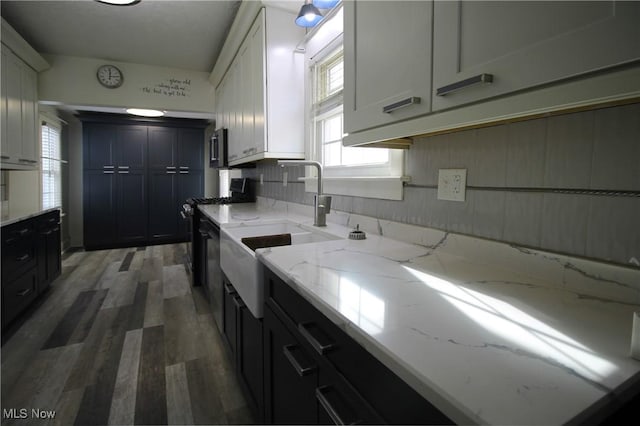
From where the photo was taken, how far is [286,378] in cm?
104

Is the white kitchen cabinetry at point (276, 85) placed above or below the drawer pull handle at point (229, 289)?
above

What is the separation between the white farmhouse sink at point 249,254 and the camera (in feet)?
4.12

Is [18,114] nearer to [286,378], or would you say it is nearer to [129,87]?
[129,87]

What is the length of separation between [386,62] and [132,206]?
5581 millimetres

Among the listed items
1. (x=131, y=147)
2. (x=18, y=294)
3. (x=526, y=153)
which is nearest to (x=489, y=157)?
(x=526, y=153)

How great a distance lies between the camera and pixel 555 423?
365 mm

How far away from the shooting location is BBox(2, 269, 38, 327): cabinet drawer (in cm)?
231

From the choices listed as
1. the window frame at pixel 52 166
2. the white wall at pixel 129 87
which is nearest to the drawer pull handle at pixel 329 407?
the white wall at pixel 129 87

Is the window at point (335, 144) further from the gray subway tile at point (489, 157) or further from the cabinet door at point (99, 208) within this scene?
the cabinet door at point (99, 208)

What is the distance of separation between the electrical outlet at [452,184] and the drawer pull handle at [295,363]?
736 millimetres

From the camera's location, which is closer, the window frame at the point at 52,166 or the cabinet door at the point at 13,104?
the cabinet door at the point at 13,104

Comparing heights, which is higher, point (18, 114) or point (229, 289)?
point (18, 114)

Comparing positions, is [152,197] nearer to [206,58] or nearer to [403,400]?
[206,58]

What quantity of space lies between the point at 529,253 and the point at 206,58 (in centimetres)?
408
